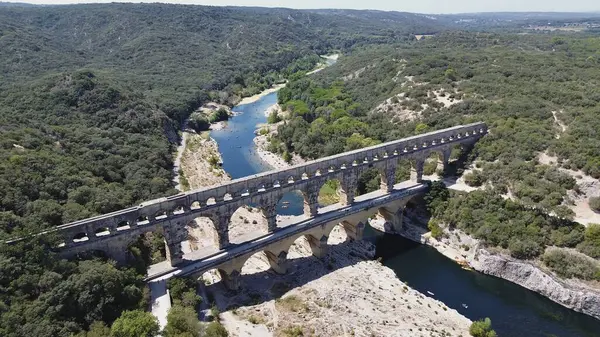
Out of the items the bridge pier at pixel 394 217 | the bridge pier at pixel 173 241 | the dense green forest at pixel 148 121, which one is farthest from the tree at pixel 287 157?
the bridge pier at pixel 173 241

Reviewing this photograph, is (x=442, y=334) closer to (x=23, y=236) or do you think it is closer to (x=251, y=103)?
(x=23, y=236)

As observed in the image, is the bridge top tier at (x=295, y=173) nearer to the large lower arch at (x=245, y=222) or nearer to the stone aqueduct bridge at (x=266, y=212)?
the stone aqueduct bridge at (x=266, y=212)

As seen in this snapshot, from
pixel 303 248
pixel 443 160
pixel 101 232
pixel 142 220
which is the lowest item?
pixel 303 248

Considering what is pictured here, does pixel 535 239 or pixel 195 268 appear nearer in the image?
pixel 195 268

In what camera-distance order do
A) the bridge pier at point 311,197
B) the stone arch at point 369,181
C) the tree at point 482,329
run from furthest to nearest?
the stone arch at point 369,181 < the bridge pier at point 311,197 < the tree at point 482,329

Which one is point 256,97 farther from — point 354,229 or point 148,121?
point 354,229

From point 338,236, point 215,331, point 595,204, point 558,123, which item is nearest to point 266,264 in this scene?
point 338,236

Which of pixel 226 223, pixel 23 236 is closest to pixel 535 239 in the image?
pixel 226 223
